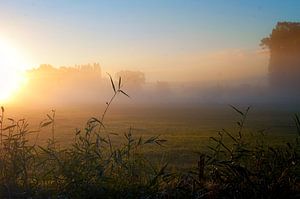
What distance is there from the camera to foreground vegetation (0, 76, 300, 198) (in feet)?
18.5

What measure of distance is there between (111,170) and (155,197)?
0.89m

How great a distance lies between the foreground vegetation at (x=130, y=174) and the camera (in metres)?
5.63

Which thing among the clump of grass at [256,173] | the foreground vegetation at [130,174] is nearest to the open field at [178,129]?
the foreground vegetation at [130,174]

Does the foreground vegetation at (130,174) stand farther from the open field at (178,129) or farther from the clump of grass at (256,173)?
the open field at (178,129)

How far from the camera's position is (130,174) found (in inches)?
246

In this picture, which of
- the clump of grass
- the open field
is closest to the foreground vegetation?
the clump of grass

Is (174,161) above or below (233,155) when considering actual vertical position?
below

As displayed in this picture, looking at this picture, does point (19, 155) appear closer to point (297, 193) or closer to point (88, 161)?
point (88, 161)

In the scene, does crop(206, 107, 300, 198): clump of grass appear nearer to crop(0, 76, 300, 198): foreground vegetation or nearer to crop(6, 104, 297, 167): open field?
crop(0, 76, 300, 198): foreground vegetation

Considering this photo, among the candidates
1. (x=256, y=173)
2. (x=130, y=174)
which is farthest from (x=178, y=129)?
(x=256, y=173)

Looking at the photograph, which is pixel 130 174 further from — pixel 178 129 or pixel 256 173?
pixel 178 129

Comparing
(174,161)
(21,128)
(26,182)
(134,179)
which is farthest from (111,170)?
(174,161)

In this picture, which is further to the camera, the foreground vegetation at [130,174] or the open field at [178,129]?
Result: the open field at [178,129]

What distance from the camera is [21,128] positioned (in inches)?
265
